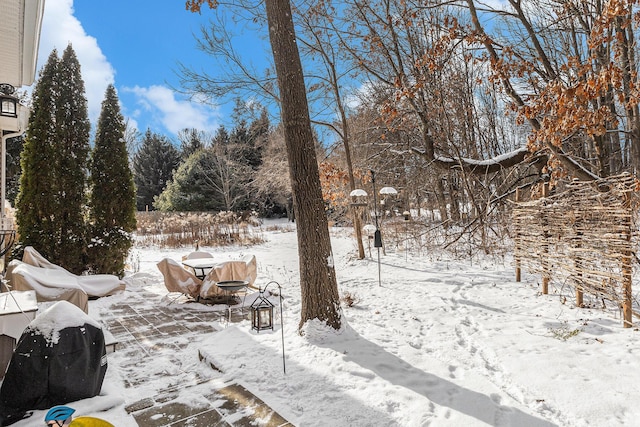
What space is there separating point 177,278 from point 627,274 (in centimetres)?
610

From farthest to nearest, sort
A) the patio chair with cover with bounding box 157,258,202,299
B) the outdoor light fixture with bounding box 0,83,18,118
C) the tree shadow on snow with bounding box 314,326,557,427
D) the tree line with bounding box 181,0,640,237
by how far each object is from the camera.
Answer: the patio chair with cover with bounding box 157,258,202,299 → the tree line with bounding box 181,0,640,237 → the outdoor light fixture with bounding box 0,83,18,118 → the tree shadow on snow with bounding box 314,326,557,427

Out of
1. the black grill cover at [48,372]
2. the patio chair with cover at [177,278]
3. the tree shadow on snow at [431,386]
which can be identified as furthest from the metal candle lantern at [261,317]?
the patio chair with cover at [177,278]

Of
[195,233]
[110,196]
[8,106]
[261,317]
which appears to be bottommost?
[261,317]

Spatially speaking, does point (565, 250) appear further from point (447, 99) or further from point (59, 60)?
point (59, 60)

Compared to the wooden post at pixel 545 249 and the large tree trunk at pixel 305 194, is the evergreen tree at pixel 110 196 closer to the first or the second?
the large tree trunk at pixel 305 194

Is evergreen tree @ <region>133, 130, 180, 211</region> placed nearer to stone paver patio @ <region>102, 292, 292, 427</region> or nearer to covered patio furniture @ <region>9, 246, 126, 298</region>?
covered patio furniture @ <region>9, 246, 126, 298</region>

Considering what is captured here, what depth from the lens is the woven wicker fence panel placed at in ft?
12.8

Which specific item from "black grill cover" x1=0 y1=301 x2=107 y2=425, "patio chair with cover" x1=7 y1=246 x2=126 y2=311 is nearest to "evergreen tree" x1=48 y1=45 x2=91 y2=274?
"patio chair with cover" x1=7 y1=246 x2=126 y2=311

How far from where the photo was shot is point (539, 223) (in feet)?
17.9

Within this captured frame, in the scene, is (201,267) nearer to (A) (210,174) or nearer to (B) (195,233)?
(B) (195,233)

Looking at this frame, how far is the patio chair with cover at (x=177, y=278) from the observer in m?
6.14

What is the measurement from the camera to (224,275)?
613cm

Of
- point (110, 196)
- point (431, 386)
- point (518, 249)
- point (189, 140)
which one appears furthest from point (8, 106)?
point (189, 140)

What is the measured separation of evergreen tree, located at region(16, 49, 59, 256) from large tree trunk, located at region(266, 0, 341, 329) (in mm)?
5628
